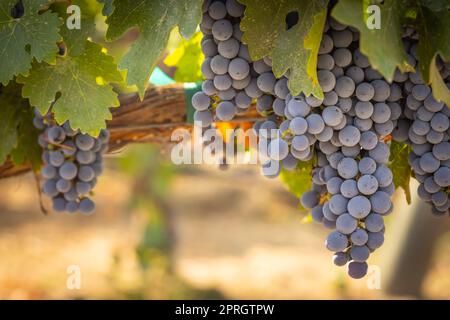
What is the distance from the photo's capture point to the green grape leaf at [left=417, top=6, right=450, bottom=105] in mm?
1160

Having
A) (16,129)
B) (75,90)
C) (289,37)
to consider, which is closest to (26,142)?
(16,129)

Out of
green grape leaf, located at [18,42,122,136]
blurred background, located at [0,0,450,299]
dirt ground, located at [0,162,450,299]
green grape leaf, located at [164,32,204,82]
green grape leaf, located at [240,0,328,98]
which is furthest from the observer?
dirt ground, located at [0,162,450,299]

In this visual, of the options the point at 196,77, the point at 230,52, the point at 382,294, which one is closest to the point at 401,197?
the point at 382,294

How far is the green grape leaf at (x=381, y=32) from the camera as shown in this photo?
1033 mm

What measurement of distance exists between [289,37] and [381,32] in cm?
19

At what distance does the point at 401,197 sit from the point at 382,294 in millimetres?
799

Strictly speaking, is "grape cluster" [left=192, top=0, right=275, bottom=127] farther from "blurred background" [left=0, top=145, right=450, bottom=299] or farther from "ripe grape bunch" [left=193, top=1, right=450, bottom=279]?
"blurred background" [left=0, top=145, right=450, bottom=299]

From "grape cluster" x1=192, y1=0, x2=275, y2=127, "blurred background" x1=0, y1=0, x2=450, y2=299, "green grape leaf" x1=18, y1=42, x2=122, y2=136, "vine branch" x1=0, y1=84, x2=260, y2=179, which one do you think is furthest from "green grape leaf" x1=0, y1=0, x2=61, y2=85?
"blurred background" x1=0, y1=0, x2=450, y2=299

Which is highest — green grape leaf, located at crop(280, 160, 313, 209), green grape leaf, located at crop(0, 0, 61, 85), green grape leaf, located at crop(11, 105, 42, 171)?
green grape leaf, located at crop(0, 0, 61, 85)

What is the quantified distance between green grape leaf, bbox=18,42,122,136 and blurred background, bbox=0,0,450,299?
1996 mm

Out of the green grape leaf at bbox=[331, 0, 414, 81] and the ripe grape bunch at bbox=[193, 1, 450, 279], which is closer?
the green grape leaf at bbox=[331, 0, 414, 81]

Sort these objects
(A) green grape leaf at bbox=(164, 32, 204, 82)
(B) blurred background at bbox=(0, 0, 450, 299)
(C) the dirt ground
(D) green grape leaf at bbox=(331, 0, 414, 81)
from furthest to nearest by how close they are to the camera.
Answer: (C) the dirt ground
(B) blurred background at bbox=(0, 0, 450, 299)
(A) green grape leaf at bbox=(164, 32, 204, 82)
(D) green grape leaf at bbox=(331, 0, 414, 81)

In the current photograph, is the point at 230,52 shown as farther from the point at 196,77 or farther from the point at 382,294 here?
the point at 382,294

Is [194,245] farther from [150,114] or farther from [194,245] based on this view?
[150,114]
